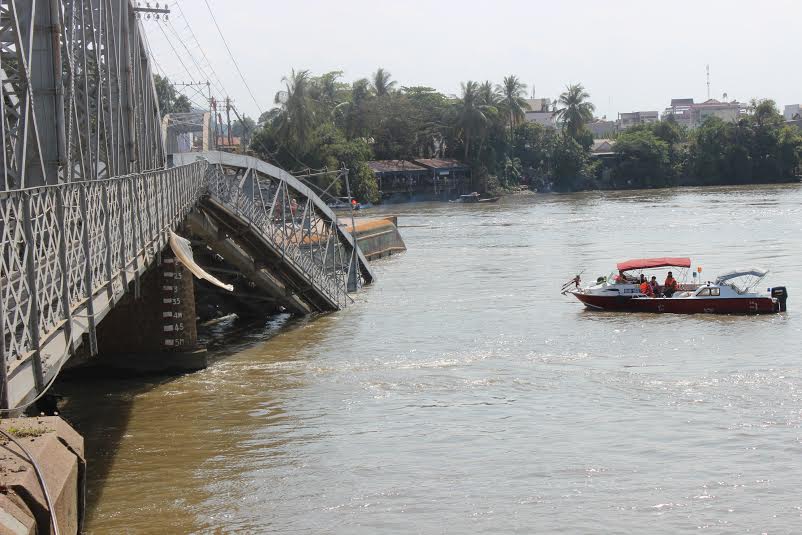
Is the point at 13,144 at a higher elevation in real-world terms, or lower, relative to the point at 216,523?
higher

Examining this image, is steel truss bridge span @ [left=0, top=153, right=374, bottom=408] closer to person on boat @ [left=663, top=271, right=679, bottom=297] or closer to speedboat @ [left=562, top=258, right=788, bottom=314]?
speedboat @ [left=562, top=258, right=788, bottom=314]

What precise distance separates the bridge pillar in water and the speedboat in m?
17.3

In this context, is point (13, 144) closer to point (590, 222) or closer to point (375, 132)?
point (590, 222)

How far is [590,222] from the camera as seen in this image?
8894 centimetres

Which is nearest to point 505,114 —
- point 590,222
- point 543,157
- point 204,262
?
point 543,157

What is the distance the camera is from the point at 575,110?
17338cm

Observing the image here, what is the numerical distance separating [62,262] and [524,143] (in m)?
152

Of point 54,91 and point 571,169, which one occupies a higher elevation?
point 54,91

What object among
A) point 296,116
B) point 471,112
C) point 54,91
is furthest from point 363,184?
point 54,91

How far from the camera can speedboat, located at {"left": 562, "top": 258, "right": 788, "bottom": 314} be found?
38.6 meters

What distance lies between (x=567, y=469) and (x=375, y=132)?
129767 mm

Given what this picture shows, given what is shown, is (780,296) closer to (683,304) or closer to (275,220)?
(683,304)

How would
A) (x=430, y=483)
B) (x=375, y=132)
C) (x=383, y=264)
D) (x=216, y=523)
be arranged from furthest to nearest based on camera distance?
(x=375, y=132) < (x=383, y=264) < (x=430, y=483) < (x=216, y=523)

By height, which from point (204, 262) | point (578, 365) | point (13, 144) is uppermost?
point (13, 144)
